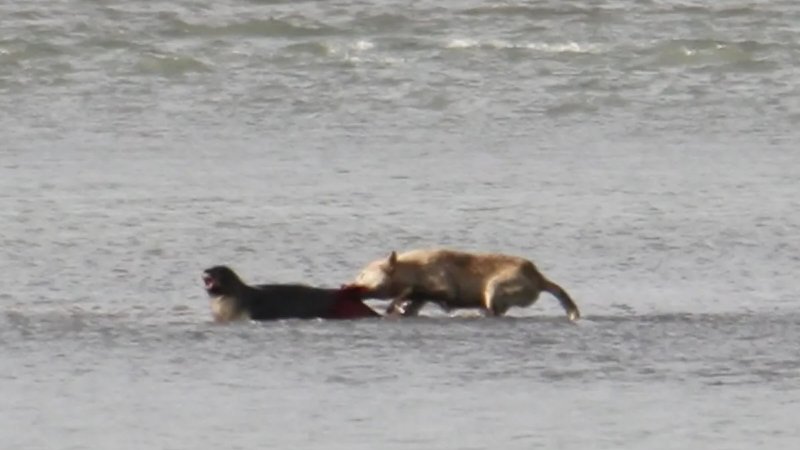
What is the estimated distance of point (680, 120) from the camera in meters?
14.3

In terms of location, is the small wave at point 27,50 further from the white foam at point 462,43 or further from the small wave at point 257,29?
the white foam at point 462,43

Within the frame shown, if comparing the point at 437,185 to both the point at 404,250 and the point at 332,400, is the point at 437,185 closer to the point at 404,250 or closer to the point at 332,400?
the point at 404,250

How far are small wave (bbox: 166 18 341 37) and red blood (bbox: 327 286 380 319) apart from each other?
310 inches

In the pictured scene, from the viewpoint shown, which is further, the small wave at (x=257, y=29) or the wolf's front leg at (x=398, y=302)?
the small wave at (x=257, y=29)

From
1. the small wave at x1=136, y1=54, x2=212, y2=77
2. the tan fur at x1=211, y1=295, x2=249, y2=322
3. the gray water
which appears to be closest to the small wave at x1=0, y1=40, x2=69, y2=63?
the gray water

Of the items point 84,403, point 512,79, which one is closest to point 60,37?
point 512,79

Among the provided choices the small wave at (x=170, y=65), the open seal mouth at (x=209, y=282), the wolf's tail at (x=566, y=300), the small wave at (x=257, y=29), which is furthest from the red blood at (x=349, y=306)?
the small wave at (x=257, y=29)

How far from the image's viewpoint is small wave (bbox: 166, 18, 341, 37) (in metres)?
17.0

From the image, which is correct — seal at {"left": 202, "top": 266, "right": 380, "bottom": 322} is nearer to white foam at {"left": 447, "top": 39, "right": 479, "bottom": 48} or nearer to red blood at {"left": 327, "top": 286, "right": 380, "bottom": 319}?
red blood at {"left": 327, "top": 286, "right": 380, "bottom": 319}

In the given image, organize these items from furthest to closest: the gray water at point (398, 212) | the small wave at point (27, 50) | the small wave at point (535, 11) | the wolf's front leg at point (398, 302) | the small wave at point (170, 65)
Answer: the small wave at point (535, 11) → the small wave at point (27, 50) → the small wave at point (170, 65) → the wolf's front leg at point (398, 302) → the gray water at point (398, 212)

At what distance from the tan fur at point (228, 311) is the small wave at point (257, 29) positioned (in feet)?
26.2

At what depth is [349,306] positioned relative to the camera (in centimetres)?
907

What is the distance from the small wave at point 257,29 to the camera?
17.0 meters

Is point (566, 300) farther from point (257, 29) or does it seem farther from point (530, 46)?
point (257, 29)
